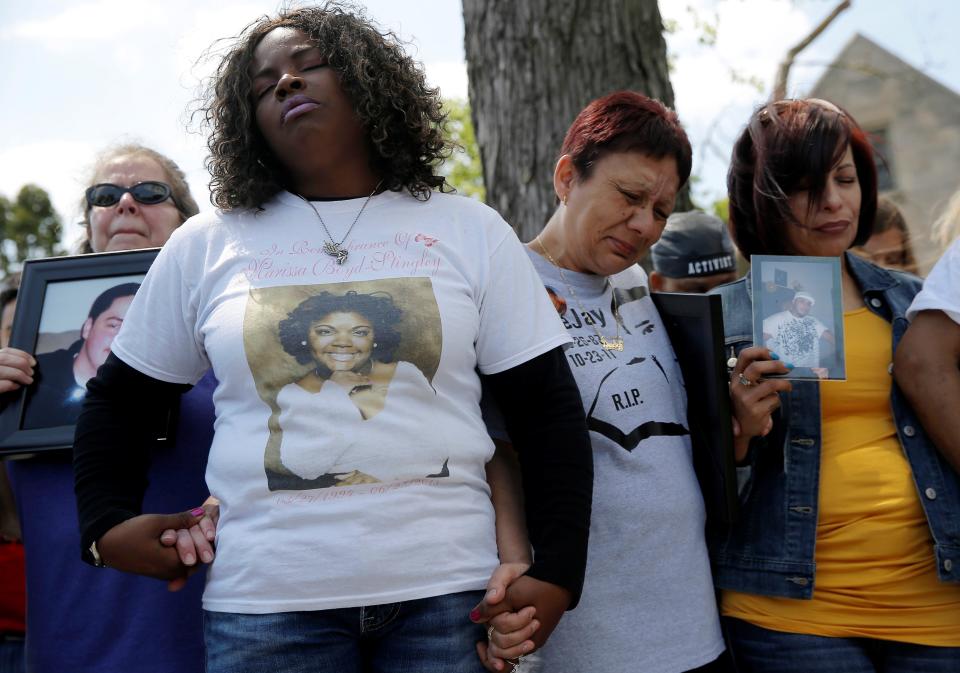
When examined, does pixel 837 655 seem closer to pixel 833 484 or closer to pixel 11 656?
pixel 833 484

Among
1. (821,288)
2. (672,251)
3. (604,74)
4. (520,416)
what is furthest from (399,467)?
(604,74)

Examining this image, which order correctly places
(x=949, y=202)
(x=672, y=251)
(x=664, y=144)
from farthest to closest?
(x=672, y=251) < (x=949, y=202) < (x=664, y=144)

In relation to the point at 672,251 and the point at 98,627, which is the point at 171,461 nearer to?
the point at 98,627

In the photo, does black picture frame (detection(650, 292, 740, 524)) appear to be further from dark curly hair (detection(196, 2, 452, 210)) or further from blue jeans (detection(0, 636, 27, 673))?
blue jeans (detection(0, 636, 27, 673))

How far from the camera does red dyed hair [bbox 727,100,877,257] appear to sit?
2660 mm

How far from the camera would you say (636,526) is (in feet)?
7.61

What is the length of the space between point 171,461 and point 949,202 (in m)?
2.77

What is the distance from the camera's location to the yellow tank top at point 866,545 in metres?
2.40

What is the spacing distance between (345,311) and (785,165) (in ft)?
4.69

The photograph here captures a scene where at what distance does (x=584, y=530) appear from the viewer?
2.02 m

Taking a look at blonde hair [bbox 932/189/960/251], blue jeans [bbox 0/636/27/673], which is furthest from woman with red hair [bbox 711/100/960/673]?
blue jeans [bbox 0/636/27/673]

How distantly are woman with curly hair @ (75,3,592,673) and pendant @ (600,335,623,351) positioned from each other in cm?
38

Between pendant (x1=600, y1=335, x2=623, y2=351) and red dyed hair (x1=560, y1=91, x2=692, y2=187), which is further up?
red dyed hair (x1=560, y1=91, x2=692, y2=187)

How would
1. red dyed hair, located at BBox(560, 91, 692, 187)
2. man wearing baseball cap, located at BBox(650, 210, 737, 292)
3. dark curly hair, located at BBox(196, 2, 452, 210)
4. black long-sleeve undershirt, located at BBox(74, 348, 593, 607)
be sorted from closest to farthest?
black long-sleeve undershirt, located at BBox(74, 348, 593, 607) < dark curly hair, located at BBox(196, 2, 452, 210) < red dyed hair, located at BBox(560, 91, 692, 187) < man wearing baseball cap, located at BBox(650, 210, 737, 292)
